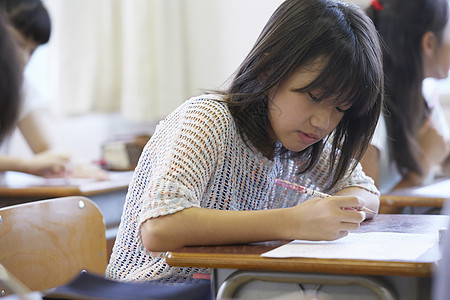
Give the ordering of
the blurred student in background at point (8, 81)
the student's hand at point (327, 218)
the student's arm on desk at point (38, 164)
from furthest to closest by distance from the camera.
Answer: the student's arm on desk at point (38, 164) → the blurred student in background at point (8, 81) → the student's hand at point (327, 218)

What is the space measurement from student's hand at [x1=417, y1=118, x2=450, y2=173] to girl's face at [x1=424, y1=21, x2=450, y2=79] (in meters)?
0.20

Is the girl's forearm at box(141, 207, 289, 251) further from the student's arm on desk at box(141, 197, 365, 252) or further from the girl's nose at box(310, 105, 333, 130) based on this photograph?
the girl's nose at box(310, 105, 333, 130)

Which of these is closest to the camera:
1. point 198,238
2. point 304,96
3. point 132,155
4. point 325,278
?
point 325,278

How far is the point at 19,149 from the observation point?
370 centimetres

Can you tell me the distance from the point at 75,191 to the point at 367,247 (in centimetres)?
137

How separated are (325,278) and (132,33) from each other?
9.98 ft

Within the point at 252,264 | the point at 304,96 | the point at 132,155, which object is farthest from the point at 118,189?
the point at 252,264

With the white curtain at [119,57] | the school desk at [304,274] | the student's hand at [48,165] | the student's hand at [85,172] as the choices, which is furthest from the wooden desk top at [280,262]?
the white curtain at [119,57]

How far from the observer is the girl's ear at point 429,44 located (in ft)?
9.77

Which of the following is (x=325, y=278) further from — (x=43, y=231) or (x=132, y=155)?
(x=132, y=155)

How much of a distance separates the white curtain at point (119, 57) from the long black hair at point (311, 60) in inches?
96.6

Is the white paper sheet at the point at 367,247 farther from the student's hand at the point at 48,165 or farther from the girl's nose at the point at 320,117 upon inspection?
the student's hand at the point at 48,165

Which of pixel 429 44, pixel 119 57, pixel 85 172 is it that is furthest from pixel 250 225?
pixel 119 57

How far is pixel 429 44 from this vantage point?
2988mm
